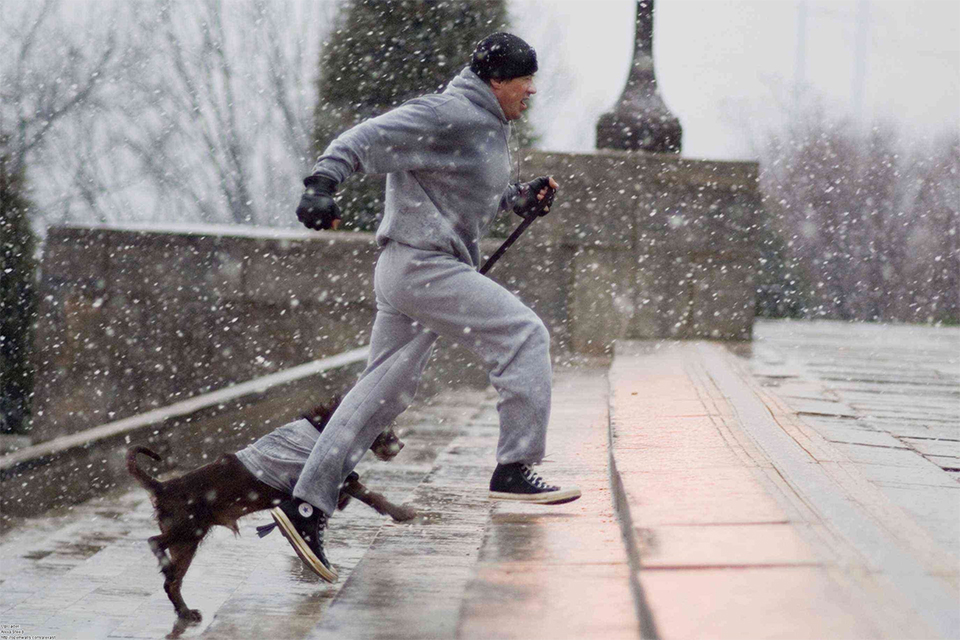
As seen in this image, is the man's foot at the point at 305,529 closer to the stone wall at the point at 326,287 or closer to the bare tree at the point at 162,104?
the stone wall at the point at 326,287

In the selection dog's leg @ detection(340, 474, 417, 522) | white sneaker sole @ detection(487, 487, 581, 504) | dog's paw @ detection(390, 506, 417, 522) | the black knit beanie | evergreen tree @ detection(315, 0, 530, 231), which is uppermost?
evergreen tree @ detection(315, 0, 530, 231)

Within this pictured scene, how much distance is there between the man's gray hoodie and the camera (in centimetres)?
320

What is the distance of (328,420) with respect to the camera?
3.52m

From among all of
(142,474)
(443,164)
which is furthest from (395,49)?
(142,474)

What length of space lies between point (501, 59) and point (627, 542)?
1.52 meters

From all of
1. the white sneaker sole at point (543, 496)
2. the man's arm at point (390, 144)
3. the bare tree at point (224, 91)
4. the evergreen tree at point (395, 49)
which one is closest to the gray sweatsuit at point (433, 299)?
the man's arm at point (390, 144)

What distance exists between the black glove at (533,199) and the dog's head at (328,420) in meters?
0.90

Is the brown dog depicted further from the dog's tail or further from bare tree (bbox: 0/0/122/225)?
bare tree (bbox: 0/0/122/225)

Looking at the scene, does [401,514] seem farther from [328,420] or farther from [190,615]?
[190,615]

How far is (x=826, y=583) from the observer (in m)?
2.04

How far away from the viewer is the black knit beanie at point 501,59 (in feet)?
11.1

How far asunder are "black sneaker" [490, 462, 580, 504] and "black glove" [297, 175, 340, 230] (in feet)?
3.32

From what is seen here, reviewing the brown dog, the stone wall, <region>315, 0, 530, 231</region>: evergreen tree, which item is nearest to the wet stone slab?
the brown dog

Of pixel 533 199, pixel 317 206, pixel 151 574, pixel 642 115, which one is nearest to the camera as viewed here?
pixel 317 206
